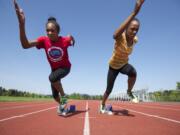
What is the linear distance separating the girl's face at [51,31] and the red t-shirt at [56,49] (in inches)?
6.8

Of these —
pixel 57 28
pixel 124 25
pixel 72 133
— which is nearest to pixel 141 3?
pixel 124 25

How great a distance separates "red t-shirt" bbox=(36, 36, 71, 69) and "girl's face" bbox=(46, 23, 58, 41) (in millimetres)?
172

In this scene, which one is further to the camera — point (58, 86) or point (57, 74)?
point (58, 86)

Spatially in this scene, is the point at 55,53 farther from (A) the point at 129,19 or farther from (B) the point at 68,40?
(A) the point at 129,19

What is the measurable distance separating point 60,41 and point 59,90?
4.42 feet

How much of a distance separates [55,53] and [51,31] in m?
0.57

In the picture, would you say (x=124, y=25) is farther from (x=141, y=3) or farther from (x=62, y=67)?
(x=62, y=67)

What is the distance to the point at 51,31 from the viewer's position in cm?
581

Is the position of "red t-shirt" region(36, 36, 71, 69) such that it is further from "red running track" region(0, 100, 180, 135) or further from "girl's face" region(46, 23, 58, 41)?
"red running track" region(0, 100, 180, 135)

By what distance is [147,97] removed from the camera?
143ft

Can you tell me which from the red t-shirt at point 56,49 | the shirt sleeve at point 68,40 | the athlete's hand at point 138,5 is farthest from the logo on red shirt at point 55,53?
the athlete's hand at point 138,5

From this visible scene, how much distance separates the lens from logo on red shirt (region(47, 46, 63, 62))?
233 inches

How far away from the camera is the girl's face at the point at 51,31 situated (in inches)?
227

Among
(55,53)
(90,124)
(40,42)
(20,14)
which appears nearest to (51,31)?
(40,42)
